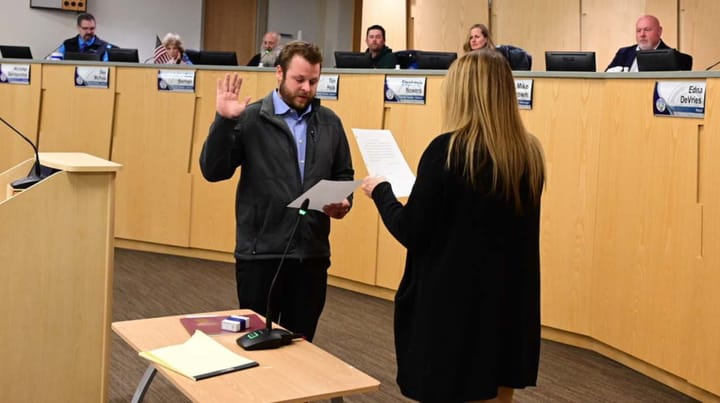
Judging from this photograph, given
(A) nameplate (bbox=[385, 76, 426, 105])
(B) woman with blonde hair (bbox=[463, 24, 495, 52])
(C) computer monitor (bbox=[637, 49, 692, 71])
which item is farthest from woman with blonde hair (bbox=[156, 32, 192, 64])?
(C) computer monitor (bbox=[637, 49, 692, 71])

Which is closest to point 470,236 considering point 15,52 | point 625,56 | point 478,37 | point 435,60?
point 435,60

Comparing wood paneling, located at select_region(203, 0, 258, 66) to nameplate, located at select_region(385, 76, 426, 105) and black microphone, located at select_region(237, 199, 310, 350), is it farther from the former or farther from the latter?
black microphone, located at select_region(237, 199, 310, 350)

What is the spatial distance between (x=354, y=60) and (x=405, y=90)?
3.04 feet

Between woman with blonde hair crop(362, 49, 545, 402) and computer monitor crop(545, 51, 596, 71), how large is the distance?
9.59ft

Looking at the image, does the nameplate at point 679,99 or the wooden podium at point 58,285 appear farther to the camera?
the nameplate at point 679,99

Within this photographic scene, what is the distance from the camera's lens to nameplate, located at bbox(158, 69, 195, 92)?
6.24 meters

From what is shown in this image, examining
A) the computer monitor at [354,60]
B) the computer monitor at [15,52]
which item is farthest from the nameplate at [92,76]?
the computer monitor at [354,60]

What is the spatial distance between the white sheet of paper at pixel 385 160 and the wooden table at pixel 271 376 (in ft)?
1.70

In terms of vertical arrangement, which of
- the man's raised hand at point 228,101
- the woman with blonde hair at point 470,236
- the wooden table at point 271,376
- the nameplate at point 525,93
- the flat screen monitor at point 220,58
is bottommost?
the wooden table at point 271,376

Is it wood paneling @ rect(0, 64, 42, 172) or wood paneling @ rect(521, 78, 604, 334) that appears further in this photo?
wood paneling @ rect(0, 64, 42, 172)

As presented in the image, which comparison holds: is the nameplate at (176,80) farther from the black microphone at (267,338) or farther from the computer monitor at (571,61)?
the black microphone at (267,338)

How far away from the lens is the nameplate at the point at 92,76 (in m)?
6.48

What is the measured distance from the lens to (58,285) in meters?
2.37

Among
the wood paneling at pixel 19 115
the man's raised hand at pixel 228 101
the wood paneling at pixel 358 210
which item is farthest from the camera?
the wood paneling at pixel 19 115
